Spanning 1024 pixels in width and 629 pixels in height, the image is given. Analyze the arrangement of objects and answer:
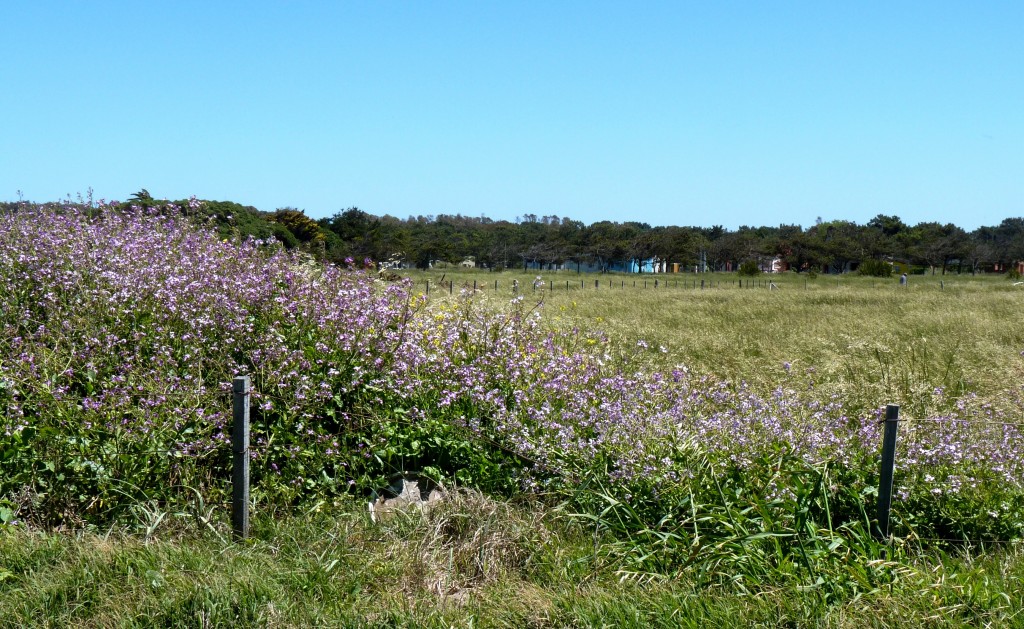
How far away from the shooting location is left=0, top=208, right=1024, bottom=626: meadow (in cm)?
374

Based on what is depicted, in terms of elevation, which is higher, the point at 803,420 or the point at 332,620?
the point at 803,420

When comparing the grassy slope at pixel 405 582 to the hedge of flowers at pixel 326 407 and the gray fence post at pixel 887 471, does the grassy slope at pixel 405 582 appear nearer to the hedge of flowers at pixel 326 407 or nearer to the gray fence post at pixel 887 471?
the gray fence post at pixel 887 471

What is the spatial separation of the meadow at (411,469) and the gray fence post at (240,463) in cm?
14

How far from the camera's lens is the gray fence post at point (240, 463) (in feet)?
15.1

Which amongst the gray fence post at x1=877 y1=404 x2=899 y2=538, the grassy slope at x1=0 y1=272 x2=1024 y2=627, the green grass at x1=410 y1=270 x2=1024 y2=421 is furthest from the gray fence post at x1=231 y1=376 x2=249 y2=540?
the green grass at x1=410 y1=270 x2=1024 y2=421

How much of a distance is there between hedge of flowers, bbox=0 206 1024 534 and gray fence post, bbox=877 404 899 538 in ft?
0.97

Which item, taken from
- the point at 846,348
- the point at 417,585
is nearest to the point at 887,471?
the point at 417,585

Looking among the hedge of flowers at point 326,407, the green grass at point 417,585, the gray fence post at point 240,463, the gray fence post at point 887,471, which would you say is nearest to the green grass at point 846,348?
the hedge of flowers at point 326,407

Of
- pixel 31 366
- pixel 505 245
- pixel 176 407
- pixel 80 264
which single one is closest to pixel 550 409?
pixel 176 407

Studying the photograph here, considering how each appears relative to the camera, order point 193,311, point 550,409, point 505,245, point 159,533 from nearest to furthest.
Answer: point 159,533
point 550,409
point 193,311
point 505,245

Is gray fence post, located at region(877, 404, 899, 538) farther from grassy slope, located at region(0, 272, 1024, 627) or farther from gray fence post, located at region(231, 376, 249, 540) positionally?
gray fence post, located at region(231, 376, 249, 540)

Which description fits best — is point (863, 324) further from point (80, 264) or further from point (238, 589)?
point (238, 589)

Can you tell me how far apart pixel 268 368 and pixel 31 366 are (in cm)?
151

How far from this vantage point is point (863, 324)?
16.1 metres
